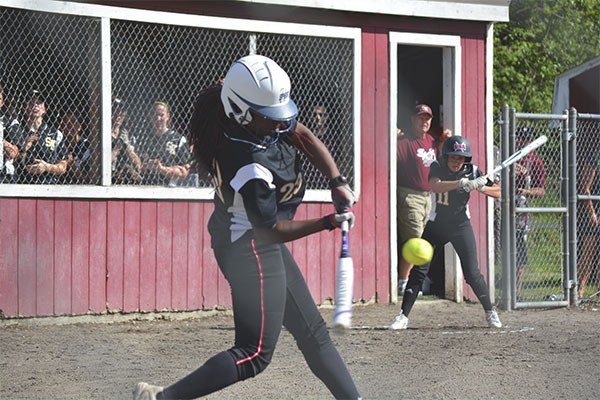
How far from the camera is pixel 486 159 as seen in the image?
40.1 ft

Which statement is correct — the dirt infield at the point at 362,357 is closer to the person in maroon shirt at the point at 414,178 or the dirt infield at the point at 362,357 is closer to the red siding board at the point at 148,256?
the red siding board at the point at 148,256

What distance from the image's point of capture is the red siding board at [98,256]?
33.1 feet

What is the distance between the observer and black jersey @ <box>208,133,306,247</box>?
15.7ft

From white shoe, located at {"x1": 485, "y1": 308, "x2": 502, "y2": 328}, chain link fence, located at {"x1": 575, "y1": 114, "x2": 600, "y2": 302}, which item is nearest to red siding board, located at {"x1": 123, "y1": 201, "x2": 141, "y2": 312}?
white shoe, located at {"x1": 485, "y1": 308, "x2": 502, "y2": 328}

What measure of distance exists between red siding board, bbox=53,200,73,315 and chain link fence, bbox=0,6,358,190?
0.99 feet

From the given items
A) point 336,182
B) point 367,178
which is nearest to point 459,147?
point 367,178

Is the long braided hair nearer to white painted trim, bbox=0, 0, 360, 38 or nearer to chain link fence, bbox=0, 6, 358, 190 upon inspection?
chain link fence, bbox=0, 6, 358, 190

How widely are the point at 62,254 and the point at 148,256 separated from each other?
90cm

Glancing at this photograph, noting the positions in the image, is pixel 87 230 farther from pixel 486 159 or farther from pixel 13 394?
pixel 486 159

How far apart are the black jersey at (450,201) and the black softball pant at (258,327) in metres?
4.69

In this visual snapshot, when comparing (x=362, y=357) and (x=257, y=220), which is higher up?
(x=257, y=220)

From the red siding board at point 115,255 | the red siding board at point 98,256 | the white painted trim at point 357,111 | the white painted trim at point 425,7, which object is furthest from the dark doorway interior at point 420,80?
the red siding board at point 98,256

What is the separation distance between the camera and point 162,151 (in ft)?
34.4

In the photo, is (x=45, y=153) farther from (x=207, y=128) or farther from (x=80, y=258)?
(x=207, y=128)
